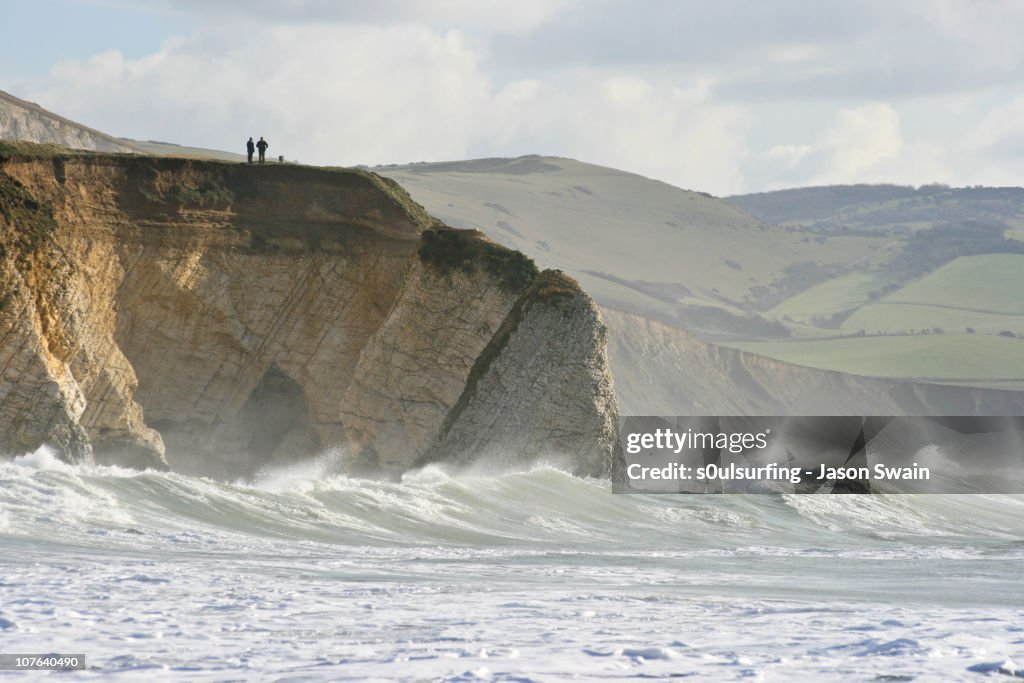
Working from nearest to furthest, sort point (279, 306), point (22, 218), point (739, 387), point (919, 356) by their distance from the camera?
point (22, 218) → point (279, 306) → point (739, 387) → point (919, 356)

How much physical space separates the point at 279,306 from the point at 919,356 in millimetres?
129423

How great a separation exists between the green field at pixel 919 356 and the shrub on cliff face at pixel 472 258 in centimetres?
11225

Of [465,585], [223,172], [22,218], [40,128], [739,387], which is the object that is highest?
[40,128]

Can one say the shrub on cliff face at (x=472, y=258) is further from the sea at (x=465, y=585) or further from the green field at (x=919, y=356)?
the green field at (x=919, y=356)

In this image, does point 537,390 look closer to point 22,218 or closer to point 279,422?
point 279,422

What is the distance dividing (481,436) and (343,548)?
9751mm

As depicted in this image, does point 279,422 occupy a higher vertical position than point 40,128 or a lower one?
lower

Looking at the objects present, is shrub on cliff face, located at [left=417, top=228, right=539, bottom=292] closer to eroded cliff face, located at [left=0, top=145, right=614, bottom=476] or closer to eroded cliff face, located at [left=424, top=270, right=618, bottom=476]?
eroded cliff face, located at [left=0, top=145, right=614, bottom=476]

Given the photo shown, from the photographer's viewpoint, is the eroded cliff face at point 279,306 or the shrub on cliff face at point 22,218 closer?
the shrub on cliff face at point 22,218

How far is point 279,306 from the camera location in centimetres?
3578

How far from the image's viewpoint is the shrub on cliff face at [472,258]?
35.5m

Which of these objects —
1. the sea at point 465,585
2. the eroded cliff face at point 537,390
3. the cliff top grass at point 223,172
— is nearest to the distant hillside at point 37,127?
the cliff top grass at point 223,172

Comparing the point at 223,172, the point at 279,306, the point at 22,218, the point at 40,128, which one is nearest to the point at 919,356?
the point at 40,128

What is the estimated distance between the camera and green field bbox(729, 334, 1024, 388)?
147m
